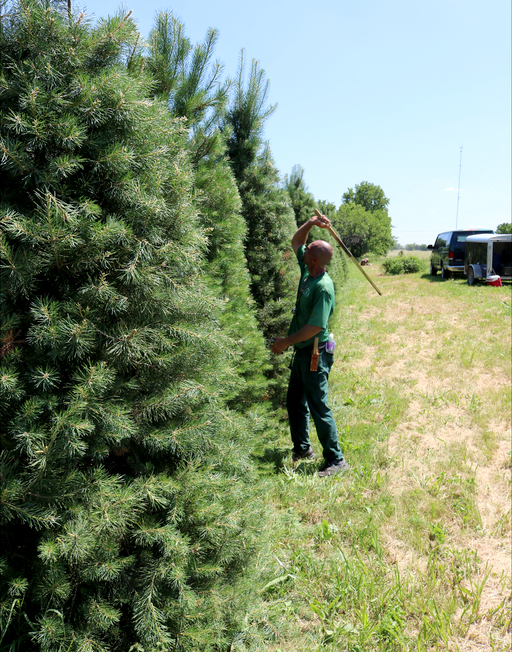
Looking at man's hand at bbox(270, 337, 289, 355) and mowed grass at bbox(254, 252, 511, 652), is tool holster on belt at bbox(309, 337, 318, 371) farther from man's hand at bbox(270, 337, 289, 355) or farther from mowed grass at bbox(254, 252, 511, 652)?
mowed grass at bbox(254, 252, 511, 652)

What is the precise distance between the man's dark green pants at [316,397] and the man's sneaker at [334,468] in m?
0.04

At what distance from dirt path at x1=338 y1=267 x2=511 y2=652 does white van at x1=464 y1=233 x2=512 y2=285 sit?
18.1 feet

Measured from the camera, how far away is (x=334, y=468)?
4.32m

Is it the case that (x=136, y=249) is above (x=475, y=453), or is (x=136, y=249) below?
above

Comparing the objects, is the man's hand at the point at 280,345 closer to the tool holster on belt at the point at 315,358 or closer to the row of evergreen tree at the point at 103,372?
the tool holster on belt at the point at 315,358

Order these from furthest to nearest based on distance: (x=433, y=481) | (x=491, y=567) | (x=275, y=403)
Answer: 1. (x=275, y=403)
2. (x=433, y=481)
3. (x=491, y=567)

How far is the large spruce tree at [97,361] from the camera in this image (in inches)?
66.7

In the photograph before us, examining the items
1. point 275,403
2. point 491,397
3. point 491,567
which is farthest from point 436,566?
point 491,397

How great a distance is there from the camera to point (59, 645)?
1734mm

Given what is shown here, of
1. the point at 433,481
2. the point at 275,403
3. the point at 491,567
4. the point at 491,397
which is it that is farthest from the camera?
the point at 491,397

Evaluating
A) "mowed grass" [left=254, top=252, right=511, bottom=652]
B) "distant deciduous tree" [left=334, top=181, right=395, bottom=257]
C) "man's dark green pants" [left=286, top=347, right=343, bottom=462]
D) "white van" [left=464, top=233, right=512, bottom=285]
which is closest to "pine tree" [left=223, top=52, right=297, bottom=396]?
"man's dark green pants" [left=286, top=347, right=343, bottom=462]

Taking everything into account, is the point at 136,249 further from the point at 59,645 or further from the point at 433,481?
the point at 433,481

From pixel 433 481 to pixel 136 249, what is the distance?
12.2 ft

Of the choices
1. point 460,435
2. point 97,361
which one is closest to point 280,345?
point 97,361
